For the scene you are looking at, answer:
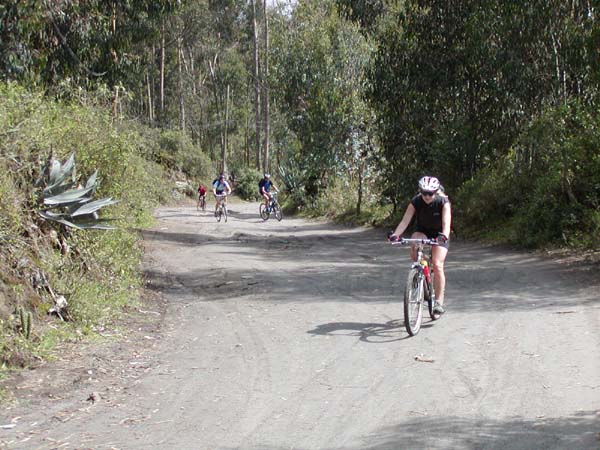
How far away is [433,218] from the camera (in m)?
9.58

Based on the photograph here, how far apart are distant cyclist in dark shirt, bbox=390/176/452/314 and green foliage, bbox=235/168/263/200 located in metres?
51.0

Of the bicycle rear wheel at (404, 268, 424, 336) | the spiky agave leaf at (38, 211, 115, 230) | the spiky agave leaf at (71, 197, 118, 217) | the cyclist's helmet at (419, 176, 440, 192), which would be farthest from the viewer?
the spiky agave leaf at (71, 197, 118, 217)

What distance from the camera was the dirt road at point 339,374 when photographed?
5684 mm

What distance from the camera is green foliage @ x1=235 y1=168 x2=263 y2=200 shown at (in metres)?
60.7

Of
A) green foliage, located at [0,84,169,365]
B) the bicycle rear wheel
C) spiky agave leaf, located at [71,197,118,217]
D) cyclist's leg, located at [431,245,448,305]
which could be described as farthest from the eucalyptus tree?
the bicycle rear wheel

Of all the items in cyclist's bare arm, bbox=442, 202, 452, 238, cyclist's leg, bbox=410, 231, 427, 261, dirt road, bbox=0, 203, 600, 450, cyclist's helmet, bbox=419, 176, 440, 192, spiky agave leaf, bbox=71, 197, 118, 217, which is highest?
cyclist's helmet, bbox=419, 176, 440, 192

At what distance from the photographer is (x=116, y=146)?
495 inches

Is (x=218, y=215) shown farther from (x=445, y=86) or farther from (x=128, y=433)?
(x=128, y=433)

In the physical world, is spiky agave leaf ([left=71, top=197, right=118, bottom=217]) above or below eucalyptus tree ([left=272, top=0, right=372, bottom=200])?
below

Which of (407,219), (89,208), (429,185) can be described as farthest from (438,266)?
(89,208)

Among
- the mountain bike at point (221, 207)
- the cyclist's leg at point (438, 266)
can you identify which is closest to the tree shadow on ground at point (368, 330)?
the cyclist's leg at point (438, 266)

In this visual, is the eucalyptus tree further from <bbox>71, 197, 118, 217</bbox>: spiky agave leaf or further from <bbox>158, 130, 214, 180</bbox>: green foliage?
<bbox>71, 197, 118, 217</bbox>: spiky agave leaf

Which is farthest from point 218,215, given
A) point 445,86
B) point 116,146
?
point 116,146

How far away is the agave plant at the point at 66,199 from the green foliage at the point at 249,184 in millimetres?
49947
